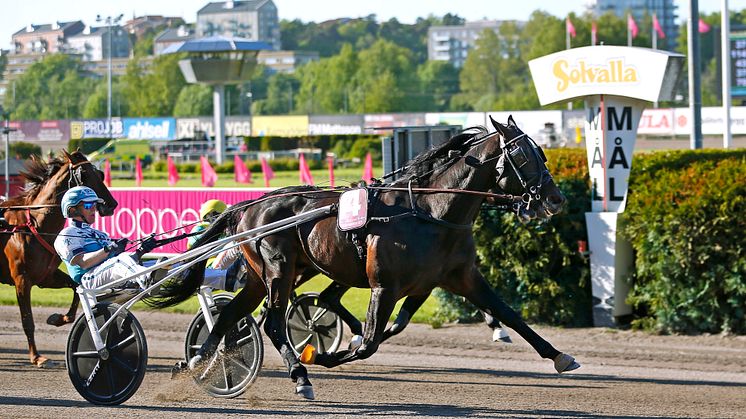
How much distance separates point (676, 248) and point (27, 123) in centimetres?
5660

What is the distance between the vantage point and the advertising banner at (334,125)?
62250 mm

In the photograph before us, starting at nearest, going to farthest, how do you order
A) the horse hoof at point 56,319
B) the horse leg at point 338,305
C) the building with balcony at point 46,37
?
the horse leg at point 338,305
the horse hoof at point 56,319
the building with balcony at point 46,37

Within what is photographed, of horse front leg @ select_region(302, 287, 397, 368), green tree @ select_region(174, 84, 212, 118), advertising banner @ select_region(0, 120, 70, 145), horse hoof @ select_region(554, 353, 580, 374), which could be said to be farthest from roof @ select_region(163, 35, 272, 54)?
horse hoof @ select_region(554, 353, 580, 374)

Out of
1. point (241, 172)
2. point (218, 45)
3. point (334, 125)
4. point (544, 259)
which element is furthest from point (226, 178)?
point (544, 259)

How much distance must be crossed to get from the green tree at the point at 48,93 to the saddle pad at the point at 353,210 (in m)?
69.4

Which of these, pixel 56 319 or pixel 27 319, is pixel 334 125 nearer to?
pixel 27 319

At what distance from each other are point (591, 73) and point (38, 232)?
5512 millimetres

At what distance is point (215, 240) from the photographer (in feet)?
27.1

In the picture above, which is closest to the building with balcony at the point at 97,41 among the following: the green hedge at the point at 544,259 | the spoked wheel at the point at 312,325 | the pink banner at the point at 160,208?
the pink banner at the point at 160,208

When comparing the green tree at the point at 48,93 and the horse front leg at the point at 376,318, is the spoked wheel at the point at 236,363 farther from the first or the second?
the green tree at the point at 48,93

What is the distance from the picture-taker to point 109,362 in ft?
24.1

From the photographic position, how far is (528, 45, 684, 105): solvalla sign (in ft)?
35.8

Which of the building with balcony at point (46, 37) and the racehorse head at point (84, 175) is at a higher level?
the building with balcony at point (46, 37)

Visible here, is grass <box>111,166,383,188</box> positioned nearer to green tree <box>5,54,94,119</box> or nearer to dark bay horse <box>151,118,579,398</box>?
dark bay horse <box>151,118,579,398</box>
